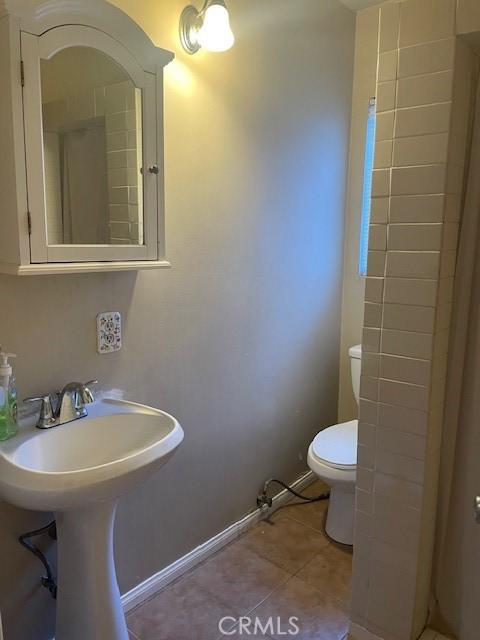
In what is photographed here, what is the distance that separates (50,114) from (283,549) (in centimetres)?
192

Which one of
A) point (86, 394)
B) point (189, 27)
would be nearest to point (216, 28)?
point (189, 27)

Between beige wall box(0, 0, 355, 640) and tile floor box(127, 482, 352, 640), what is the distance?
133mm

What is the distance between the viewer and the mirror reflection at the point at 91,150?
1357 millimetres

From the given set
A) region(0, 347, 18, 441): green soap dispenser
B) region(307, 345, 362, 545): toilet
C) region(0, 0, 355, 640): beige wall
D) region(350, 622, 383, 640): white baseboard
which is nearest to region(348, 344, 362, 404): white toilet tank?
region(0, 0, 355, 640): beige wall

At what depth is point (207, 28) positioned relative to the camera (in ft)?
5.50

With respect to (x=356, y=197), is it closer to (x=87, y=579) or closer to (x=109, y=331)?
(x=109, y=331)

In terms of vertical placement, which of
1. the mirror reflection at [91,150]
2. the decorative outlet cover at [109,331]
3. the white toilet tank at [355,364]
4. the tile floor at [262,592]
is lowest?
the tile floor at [262,592]

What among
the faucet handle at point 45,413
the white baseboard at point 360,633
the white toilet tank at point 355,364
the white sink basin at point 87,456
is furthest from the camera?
the white toilet tank at point 355,364

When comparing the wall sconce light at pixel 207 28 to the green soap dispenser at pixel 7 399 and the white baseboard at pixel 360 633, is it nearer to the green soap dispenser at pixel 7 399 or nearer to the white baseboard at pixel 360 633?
the green soap dispenser at pixel 7 399

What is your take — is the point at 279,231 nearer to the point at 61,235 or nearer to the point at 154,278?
the point at 154,278

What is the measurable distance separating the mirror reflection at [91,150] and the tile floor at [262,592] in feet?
4.43

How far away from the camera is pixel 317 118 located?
2504 mm

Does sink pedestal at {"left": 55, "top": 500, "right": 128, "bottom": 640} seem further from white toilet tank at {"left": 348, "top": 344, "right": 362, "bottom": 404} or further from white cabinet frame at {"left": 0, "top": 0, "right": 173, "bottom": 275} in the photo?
white toilet tank at {"left": 348, "top": 344, "right": 362, "bottom": 404}

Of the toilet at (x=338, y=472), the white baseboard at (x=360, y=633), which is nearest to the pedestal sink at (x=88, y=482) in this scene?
the white baseboard at (x=360, y=633)
